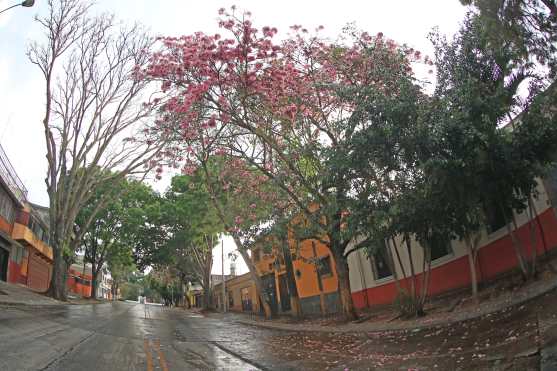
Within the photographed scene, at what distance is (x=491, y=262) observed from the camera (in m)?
11.9

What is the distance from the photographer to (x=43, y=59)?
70.4ft

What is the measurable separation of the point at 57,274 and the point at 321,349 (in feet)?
67.6

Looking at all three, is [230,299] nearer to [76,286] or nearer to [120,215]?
[120,215]

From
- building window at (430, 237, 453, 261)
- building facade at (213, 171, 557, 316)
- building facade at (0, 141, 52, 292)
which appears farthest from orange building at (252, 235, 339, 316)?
building facade at (0, 141, 52, 292)

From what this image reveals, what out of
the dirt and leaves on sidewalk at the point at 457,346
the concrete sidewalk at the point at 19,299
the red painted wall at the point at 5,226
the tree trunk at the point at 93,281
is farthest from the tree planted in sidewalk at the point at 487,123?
the tree trunk at the point at 93,281

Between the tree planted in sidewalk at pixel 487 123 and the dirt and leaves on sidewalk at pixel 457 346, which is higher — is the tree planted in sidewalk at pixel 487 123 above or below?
above

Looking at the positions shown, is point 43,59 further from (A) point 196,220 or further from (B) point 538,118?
(B) point 538,118

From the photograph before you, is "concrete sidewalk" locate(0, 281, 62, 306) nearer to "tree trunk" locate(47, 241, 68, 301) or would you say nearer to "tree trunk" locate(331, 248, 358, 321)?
"tree trunk" locate(47, 241, 68, 301)

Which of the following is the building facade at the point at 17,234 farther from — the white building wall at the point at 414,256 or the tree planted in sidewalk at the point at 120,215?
the white building wall at the point at 414,256

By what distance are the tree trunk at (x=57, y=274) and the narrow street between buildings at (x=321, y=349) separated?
43.7 ft

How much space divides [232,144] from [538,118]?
9811mm

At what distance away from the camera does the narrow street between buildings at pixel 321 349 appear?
6070 mm

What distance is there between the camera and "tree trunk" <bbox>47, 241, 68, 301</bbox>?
24.0 meters

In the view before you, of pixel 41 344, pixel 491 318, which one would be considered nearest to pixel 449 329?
pixel 491 318
